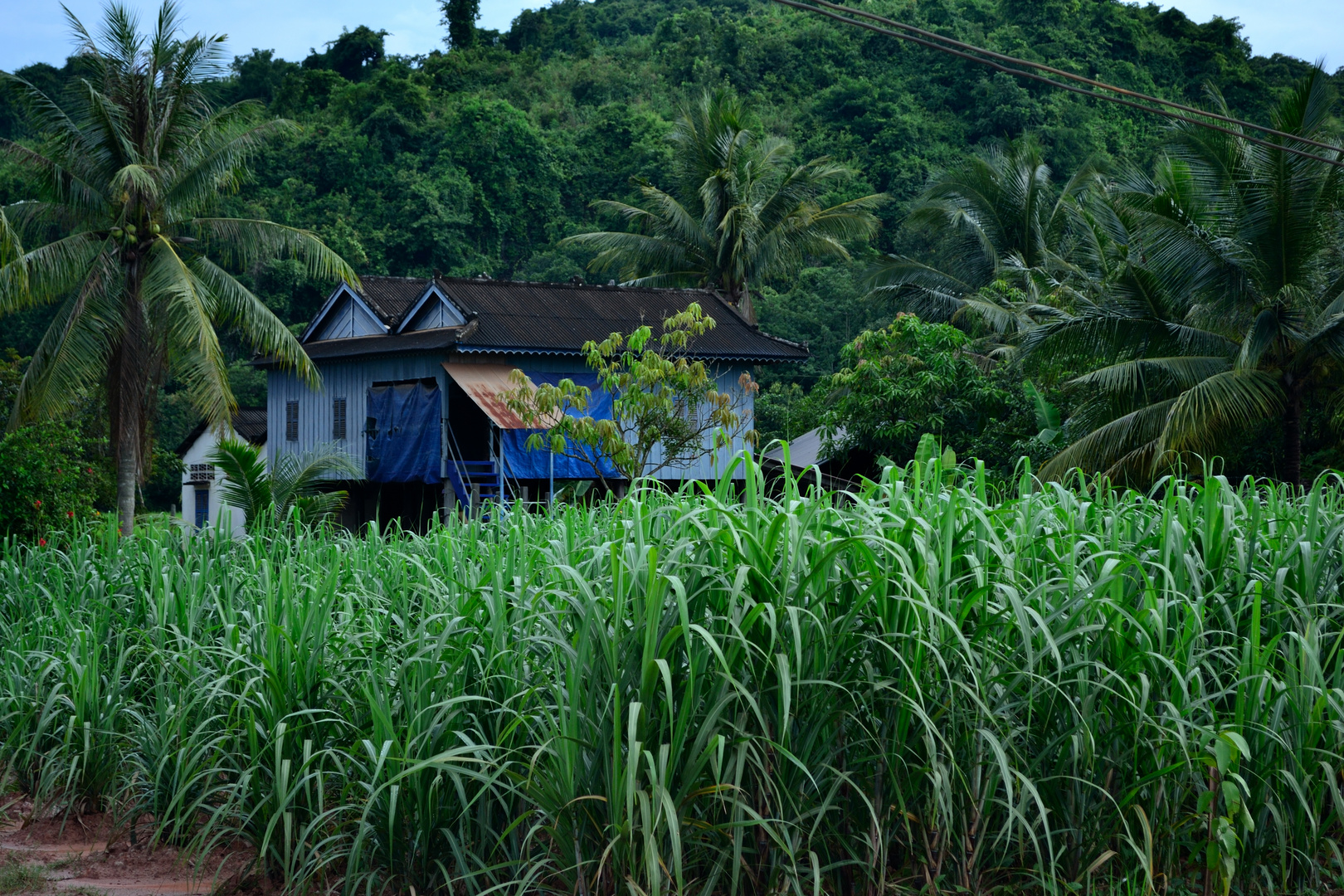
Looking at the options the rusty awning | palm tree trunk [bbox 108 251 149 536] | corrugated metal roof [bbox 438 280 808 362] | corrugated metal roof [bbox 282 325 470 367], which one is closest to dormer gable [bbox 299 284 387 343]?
corrugated metal roof [bbox 282 325 470 367]

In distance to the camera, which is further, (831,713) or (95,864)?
(95,864)

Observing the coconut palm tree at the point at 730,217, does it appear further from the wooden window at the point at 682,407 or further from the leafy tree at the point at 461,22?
the leafy tree at the point at 461,22

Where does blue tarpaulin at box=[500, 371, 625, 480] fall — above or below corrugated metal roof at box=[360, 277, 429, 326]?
below

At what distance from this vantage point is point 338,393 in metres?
23.9

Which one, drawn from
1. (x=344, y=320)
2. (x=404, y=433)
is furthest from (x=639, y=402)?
(x=344, y=320)

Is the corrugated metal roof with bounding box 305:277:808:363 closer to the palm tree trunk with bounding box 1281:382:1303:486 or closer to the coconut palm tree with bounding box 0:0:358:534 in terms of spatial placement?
the coconut palm tree with bounding box 0:0:358:534

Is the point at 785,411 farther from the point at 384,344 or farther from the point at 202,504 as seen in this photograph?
the point at 202,504

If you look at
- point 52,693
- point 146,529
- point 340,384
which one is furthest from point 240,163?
point 52,693

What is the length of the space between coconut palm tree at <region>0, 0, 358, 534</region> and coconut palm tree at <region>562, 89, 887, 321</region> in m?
13.1

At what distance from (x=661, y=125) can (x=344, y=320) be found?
20.6 metres

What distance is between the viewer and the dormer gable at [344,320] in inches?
914

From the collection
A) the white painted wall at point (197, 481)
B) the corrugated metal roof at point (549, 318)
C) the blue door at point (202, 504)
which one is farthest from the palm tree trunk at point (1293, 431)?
the blue door at point (202, 504)

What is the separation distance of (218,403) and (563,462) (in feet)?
18.5

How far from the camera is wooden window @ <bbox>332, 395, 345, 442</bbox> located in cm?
2366
